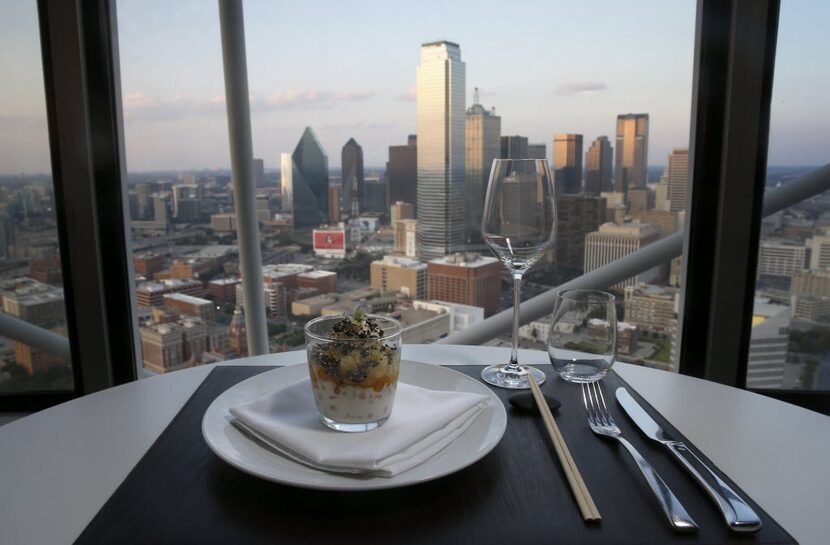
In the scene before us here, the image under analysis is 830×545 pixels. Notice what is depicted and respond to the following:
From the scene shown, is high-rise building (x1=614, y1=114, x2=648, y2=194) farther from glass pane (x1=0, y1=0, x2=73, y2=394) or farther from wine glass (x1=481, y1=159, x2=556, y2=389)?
glass pane (x1=0, y1=0, x2=73, y2=394)

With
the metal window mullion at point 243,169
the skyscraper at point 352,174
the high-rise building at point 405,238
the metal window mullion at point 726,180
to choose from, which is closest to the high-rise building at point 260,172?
the metal window mullion at point 243,169

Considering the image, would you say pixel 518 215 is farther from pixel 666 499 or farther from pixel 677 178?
pixel 677 178

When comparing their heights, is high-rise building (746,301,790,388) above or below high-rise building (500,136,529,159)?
below

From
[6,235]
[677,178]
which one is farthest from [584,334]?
[6,235]

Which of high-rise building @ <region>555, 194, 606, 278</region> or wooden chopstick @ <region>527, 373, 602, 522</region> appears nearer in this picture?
wooden chopstick @ <region>527, 373, 602, 522</region>

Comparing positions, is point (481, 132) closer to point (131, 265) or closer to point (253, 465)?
point (131, 265)

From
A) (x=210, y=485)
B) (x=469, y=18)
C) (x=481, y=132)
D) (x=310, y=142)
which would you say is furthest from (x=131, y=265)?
(x=210, y=485)

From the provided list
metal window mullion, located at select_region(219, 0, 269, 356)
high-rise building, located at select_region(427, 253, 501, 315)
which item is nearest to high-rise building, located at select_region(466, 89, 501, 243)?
high-rise building, located at select_region(427, 253, 501, 315)
